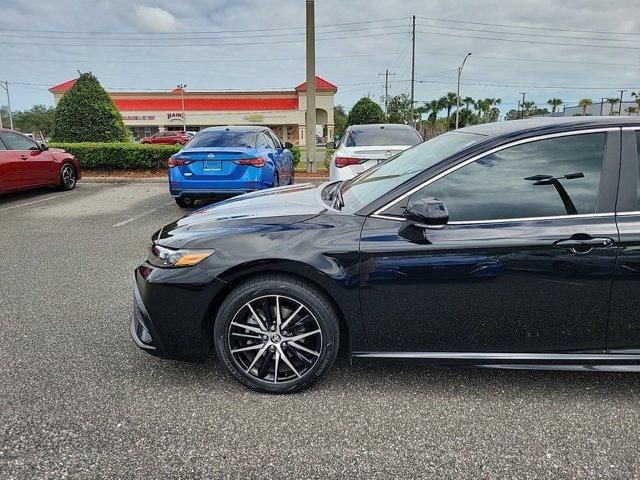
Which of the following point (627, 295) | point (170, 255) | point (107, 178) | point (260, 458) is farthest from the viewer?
point (107, 178)

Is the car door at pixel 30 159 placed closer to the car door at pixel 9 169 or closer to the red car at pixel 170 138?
the car door at pixel 9 169

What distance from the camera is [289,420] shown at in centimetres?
257

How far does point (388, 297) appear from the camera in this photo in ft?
8.57

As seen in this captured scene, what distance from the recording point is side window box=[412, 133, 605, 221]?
102 inches

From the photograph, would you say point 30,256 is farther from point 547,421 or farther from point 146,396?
point 547,421

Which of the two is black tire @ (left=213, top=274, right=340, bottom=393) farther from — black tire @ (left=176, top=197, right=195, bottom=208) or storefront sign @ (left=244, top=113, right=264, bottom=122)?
storefront sign @ (left=244, top=113, right=264, bottom=122)

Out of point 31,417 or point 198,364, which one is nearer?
point 31,417

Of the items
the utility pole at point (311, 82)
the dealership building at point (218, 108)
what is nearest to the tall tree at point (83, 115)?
the utility pole at point (311, 82)

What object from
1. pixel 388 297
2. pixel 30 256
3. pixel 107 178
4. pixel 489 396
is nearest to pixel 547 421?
pixel 489 396

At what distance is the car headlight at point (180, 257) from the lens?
2.70 m

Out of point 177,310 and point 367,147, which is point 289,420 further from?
point 367,147

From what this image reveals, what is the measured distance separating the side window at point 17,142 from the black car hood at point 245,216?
8.22 meters

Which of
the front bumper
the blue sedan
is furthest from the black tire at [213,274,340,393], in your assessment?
the blue sedan

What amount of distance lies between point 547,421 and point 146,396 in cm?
222
